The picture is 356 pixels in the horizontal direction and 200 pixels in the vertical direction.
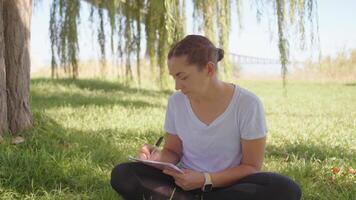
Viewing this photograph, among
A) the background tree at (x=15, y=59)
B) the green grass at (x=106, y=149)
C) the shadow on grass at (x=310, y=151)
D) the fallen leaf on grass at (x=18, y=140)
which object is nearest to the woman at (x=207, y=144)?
the green grass at (x=106, y=149)

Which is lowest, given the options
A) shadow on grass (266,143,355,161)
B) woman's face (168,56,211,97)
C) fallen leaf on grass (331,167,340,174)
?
shadow on grass (266,143,355,161)

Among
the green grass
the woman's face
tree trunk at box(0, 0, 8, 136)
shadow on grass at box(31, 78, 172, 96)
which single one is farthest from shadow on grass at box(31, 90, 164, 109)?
the woman's face

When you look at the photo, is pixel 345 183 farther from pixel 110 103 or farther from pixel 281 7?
pixel 110 103

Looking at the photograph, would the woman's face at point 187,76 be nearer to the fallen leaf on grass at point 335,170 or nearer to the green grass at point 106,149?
the green grass at point 106,149

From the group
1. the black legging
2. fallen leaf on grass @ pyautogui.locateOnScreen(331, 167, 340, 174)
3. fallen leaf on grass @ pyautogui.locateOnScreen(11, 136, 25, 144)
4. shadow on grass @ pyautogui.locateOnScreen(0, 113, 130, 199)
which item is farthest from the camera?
fallen leaf on grass @ pyautogui.locateOnScreen(11, 136, 25, 144)

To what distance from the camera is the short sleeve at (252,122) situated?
96.4 inches

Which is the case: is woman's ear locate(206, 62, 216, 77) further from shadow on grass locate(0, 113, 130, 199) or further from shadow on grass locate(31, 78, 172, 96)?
shadow on grass locate(31, 78, 172, 96)

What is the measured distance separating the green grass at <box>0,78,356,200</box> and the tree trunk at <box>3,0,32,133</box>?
0.18m

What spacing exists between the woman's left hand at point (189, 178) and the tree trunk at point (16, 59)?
2081mm

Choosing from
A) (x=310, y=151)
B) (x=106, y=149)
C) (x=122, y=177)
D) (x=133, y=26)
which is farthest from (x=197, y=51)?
(x=133, y=26)

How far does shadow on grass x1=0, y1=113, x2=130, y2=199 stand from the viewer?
3.10 metres

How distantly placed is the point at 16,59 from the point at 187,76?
216 centimetres

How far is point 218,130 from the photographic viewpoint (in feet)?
8.36

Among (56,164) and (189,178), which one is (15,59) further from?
(189,178)
